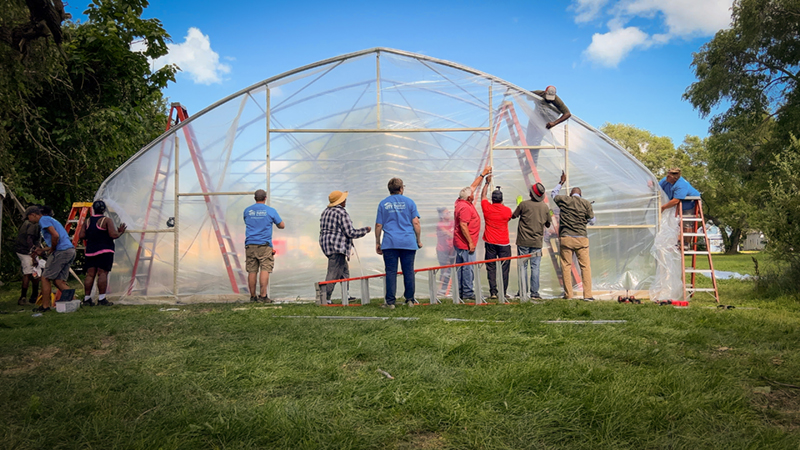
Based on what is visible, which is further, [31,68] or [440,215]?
[440,215]

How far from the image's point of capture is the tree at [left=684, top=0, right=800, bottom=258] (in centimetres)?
1714

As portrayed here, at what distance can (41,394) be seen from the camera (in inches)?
121

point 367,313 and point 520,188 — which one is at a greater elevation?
point 520,188

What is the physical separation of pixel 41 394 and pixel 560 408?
2.96 m

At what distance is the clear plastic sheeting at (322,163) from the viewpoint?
→ 353 inches

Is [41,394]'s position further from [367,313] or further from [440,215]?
[440,215]

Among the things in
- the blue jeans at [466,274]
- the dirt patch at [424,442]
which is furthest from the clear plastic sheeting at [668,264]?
the dirt patch at [424,442]

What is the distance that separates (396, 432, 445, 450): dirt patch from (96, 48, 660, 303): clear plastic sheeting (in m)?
6.42

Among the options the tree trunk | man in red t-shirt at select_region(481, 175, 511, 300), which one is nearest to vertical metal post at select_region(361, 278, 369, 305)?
man in red t-shirt at select_region(481, 175, 511, 300)

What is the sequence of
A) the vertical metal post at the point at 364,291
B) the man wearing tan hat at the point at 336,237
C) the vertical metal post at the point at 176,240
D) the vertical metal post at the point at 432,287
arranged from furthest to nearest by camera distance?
the vertical metal post at the point at 176,240, the man wearing tan hat at the point at 336,237, the vertical metal post at the point at 364,291, the vertical metal post at the point at 432,287

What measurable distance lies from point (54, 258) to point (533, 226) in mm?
7314

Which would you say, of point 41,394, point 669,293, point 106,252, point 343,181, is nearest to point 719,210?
point 669,293

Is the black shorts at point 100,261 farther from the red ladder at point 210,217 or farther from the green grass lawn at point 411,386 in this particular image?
the green grass lawn at point 411,386

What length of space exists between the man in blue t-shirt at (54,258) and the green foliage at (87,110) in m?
3.31
